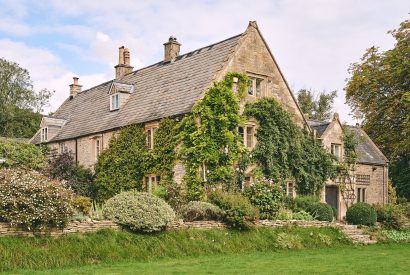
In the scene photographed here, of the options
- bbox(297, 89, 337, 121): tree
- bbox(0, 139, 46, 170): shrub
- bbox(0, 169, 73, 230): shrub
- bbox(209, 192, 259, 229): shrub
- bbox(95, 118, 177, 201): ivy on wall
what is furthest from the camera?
bbox(297, 89, 337, 121): tree

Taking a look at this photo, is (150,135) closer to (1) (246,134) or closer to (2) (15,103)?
(1) (246,134)

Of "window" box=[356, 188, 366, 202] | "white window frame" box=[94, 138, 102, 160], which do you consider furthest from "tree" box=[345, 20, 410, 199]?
"white window frame" box=[94, 138, 102, 160]

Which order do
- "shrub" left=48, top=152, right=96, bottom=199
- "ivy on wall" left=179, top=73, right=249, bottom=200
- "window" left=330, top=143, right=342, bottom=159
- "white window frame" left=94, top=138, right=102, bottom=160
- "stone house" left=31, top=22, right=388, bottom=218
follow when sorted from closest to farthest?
"ivy on wall" left=179, top=73, right=249, bottom=200 → "stone house" left=31, top=22, right=388, bottom=218 → "shrub" left=48, top=152, right=96, bottom=199 → "white window frame" left=94, top=138, right=102, bottom=160 → "window" left=330, top=143, right=342, bottom=159

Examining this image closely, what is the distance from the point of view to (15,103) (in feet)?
232

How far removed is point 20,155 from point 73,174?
14.6ft

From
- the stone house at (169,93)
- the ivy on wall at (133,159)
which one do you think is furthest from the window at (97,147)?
the ivy on wall at (133,159)

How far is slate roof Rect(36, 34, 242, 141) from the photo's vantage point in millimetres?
30047

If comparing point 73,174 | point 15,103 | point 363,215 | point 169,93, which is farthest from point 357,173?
point 15,103

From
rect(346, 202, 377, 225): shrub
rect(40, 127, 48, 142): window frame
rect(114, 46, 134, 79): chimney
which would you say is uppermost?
rect(114, 46, 134, 79): chimney

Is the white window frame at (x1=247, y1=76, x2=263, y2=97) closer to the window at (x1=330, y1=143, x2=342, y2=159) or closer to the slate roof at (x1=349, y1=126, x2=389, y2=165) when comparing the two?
the window at (x1=330, y1=143, x2=342, y2=159)

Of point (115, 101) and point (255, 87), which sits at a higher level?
point (255, 87)

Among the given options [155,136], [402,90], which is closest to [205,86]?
[155,136]

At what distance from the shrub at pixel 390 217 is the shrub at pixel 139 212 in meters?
13.7

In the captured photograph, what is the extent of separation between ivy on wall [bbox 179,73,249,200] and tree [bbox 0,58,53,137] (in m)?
43.6
